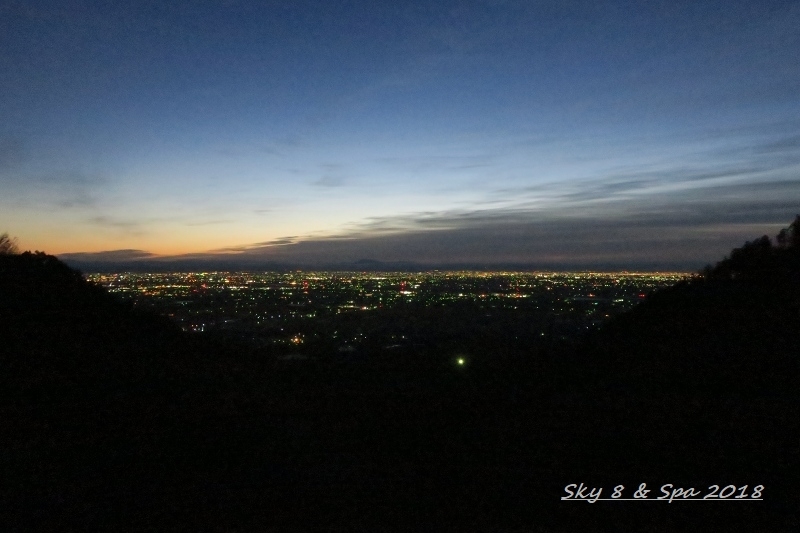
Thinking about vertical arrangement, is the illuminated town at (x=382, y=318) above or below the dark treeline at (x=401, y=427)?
below

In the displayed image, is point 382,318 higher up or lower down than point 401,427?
lower down

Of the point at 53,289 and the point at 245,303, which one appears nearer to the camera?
the point at 53,289

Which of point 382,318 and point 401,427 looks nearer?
point 401,427

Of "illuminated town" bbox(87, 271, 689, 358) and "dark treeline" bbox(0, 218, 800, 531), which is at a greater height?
"dark treeline" bbox(0, 218, 800, 531)

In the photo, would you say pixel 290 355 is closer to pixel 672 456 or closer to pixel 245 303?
pixel 672 456

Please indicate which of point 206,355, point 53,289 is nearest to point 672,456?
point 206,355

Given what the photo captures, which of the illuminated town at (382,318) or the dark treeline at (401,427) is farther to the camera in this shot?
the illuminated town at (382,318)

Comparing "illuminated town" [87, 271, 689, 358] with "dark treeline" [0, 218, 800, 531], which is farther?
"illuminated town" [87, 271, 689, 358]

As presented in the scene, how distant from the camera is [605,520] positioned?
16.2ft

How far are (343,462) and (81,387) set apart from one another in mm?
4956

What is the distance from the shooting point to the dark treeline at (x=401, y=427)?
16.8ft

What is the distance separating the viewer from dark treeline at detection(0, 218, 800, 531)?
5.12 metres

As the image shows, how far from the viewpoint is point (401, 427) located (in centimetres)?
754

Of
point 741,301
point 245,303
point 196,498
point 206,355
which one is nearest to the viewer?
point 196,498
